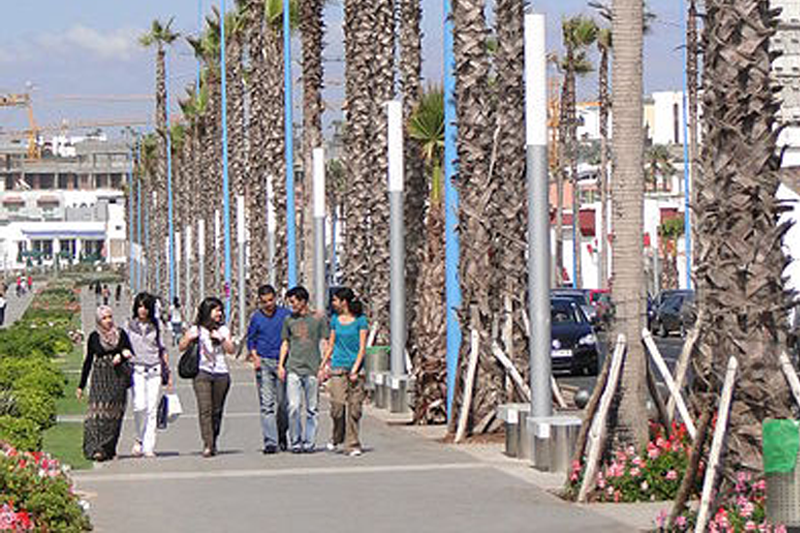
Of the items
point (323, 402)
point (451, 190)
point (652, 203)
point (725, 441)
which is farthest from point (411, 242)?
point (652, 203)

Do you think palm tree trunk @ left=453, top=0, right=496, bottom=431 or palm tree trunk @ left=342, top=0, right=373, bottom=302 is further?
palm tree trunk @ left=342, top=0, right=373, bottom=302

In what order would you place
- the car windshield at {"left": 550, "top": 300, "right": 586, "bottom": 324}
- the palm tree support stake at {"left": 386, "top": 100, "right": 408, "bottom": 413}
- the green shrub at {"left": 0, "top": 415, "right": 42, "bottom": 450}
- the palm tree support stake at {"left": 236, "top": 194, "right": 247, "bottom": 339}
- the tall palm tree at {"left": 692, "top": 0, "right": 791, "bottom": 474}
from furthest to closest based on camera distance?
the palm tree support stake at {"left": 236, "top": 194, "right": 247, "bottom": 339} < the car windshield at {"left": 550, "top": 300, "right": 586, "bottom": 324} < the palm tree support stake at {"left": 386, "top": 100, "right": 408, "bottom": 413} < the green shrub at {"left": 0, "top": 415, "right": 42, "bottom": 450} < the tall palm tree at {"left": 692, "top": 0, "right": 791, "bottom": 474}

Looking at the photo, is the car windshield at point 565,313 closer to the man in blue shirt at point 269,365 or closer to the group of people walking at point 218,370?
the man in blue shirt at point 269,365

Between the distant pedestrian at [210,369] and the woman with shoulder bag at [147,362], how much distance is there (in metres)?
0.33

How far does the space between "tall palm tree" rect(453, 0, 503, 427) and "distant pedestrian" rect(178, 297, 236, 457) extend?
302 centimetres

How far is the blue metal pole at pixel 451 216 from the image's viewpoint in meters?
25.7

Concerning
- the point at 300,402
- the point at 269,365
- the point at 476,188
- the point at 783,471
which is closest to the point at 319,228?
the point at 476,188

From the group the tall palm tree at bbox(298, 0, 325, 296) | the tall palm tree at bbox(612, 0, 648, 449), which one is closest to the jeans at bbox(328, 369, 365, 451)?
the tall palm tree at bbox(612, 0, 648, 449)

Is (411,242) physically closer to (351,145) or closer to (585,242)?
(351,145)

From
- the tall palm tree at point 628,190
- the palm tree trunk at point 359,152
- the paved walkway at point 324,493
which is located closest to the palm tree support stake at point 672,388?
the tall palm tree at point 628,190

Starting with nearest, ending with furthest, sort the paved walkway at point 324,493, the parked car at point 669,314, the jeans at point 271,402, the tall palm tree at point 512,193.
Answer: the paved walkway at point 324,493
the jeans at point 271,402
the tall palm tree at point 512,193
the parked car at point 669,314

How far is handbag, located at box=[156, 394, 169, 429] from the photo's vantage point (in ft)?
73.7

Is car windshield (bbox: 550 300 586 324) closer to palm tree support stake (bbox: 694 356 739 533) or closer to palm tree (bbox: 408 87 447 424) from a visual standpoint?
palm tree (bbox: 408 87 447 424)

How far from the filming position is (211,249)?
85438 mm
